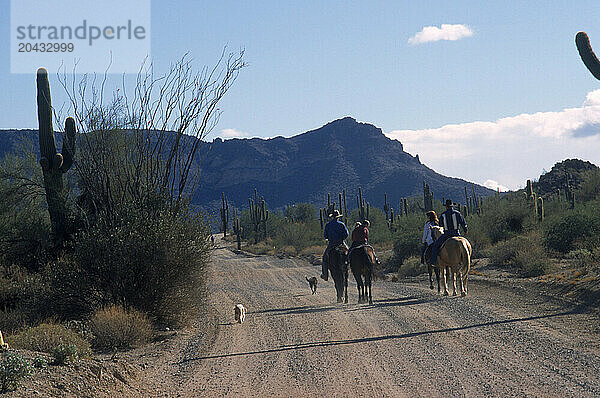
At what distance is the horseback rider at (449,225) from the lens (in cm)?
1830

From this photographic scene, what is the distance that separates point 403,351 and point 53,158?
11974mm

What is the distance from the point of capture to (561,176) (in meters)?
73.1

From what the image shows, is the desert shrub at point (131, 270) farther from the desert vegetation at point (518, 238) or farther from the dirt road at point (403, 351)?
the desert vegetation at point (518, 238)

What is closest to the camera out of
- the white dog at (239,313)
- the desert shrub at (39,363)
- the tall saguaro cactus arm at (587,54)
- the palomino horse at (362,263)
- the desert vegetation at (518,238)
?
the desert shrub at (39,363)

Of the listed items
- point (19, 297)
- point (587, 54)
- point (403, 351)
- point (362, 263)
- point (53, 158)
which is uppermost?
point (587, 54)

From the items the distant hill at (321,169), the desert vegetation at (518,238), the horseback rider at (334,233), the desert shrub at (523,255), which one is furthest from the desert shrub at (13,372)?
the distant hill at (321,169)

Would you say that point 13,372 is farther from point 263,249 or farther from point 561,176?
point 561,176

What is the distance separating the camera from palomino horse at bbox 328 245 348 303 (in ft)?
59.4

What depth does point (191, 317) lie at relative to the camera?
48.9ft

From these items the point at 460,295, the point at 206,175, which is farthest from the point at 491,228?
the point at 206,175

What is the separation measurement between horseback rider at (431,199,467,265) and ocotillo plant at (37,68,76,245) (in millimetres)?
10103

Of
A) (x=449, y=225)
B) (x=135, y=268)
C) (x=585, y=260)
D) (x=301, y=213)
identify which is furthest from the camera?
(x=301, y=213)

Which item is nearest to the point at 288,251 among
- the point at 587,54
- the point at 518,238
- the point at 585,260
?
the point at 518,238

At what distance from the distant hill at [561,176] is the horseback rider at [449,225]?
172 feet
